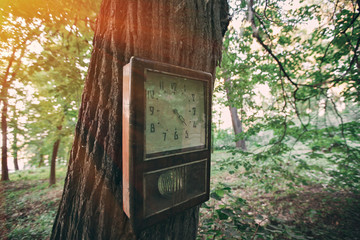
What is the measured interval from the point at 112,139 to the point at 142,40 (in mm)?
Answer: 641

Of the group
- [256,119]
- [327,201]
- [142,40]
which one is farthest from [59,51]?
[327,201]

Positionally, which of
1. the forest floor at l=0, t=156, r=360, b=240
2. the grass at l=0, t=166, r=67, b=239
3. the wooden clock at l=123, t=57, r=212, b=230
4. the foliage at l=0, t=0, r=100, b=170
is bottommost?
the grass at l=0, t=166, r=67, b=239

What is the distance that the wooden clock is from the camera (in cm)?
72

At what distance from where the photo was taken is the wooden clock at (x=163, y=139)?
2.38 feet

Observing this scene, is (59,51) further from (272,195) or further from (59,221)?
(272,195)

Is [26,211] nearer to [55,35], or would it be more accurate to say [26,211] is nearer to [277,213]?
[55,35]

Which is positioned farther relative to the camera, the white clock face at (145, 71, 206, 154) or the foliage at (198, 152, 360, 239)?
the foliage at (198, 152, 360, 239)

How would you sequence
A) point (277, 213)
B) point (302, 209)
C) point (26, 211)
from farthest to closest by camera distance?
1. point (26, 211)
2. point (302, 209)
3. point (277, 213)

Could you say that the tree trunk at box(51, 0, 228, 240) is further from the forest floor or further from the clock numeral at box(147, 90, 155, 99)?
the forest floor

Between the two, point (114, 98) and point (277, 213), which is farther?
point (277, 213)

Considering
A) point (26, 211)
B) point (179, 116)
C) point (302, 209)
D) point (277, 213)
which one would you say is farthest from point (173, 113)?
point (26, 211)

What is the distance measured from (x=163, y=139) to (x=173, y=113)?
17 centimetres

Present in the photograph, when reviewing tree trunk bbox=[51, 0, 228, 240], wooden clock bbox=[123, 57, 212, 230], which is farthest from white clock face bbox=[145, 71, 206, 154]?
tree trunk bbox=[51, 0, 228, 240]

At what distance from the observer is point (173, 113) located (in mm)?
917
